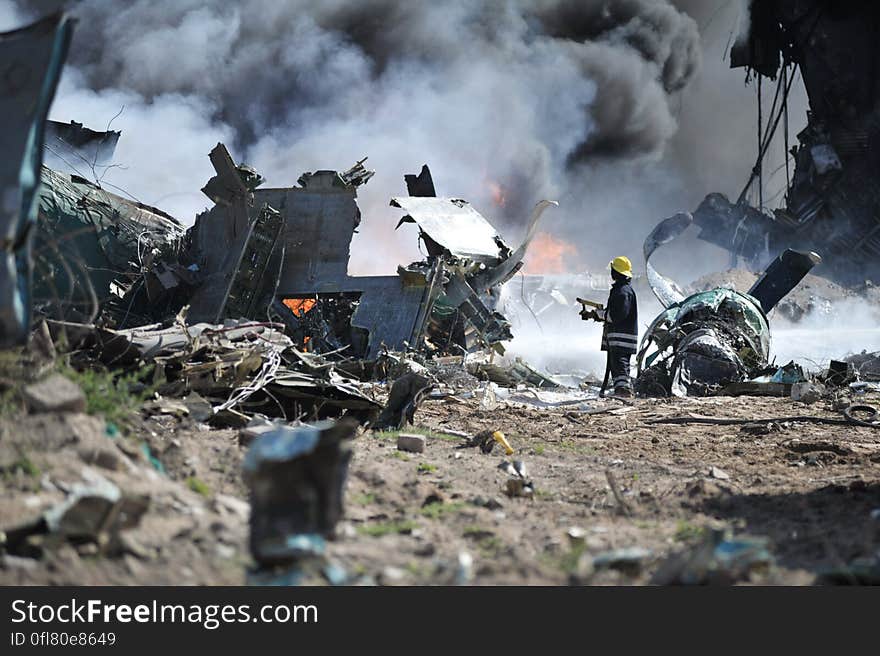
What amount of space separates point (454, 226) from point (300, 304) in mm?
2717

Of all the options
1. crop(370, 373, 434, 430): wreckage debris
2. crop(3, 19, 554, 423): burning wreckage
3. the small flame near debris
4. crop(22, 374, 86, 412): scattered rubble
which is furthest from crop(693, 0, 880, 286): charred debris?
crop(22, 374, 86, 412): scattered rubble

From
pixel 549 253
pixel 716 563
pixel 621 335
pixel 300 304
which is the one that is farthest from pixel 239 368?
pixel 549 253

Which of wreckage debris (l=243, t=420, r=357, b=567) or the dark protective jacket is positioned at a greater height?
the dark protective jacket

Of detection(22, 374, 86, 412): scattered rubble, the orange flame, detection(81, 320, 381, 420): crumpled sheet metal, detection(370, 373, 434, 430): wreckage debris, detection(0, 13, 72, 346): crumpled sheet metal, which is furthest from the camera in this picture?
the orange flame

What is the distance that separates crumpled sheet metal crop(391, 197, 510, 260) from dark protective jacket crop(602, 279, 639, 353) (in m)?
3.17

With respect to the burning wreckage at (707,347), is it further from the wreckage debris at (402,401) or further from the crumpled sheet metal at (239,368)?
the crumpled sheet metal at (239,368)

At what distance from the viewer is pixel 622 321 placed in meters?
10.6

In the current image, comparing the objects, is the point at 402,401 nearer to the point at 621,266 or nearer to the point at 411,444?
the point at 411,444

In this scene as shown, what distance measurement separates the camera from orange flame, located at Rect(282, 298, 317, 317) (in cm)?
1292

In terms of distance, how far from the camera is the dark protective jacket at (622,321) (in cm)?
1056

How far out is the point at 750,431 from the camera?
766 cm

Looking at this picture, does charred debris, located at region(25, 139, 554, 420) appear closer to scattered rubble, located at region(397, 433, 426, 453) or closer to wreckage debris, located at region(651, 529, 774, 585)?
scattered rubble, located at region(397, 433, 426, 453)

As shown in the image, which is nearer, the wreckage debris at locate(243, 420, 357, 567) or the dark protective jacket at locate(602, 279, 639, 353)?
the wreckage debris at locate(243, 420, 357, 567)

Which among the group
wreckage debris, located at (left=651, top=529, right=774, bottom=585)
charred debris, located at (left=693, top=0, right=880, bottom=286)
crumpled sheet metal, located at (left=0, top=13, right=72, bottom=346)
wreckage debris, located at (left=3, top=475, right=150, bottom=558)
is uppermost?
charred debris, located at (left=693, top=0, right=880, bottom=286)
